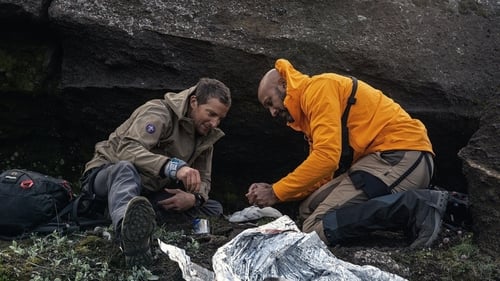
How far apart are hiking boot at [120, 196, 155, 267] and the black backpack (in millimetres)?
1068

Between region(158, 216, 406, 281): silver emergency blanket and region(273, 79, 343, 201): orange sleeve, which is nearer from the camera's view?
region(158, 216, 406, 281): silver emergency blanket

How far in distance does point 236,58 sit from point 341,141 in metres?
1.71

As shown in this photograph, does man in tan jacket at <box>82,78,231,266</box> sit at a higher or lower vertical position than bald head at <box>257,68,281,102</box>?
lower

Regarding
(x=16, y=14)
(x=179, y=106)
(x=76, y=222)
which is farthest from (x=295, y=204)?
(x=16, y=14)

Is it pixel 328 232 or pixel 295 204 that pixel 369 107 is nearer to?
pixel 328 232

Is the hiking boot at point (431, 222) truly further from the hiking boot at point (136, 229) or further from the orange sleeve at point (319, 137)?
the hiking boot at point (136, 229)

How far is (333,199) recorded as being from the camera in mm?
6504

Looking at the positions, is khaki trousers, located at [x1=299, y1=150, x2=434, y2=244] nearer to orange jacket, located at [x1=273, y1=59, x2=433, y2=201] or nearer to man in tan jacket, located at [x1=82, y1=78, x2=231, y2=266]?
orange jacket, located at [x1=273, y1=59, x2=433, y2=201]

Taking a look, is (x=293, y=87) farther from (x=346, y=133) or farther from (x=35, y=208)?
(x=35, y=208)

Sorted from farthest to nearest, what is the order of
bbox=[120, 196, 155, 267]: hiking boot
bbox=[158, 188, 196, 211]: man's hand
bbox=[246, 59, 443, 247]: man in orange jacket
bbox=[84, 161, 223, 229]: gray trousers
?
bbox=[158, 188, 196, 211]: man's hand < bbox=[246, 59, 443, 247]: man in orange jacket < bbox=[84, 161, 223, 229]: gray trousers < bbox=[120, 196, 155, 267]: hiking boot

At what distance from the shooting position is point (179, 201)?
6574mm

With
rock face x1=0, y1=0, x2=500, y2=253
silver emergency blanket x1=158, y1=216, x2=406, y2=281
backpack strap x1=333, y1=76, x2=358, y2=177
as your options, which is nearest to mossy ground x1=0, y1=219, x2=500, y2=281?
silver emergency blanket x1=158, y1=216, x2=406, y2=281

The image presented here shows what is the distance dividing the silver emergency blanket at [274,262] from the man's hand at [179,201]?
138 cm

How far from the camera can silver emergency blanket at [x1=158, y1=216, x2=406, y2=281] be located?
16.1ft
